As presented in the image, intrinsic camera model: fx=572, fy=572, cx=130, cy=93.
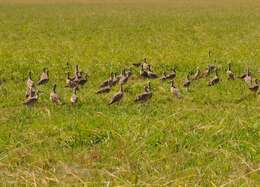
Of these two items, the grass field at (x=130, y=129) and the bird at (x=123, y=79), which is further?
the bird at (x=123, y=79)

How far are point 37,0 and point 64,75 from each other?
6292 centimetres

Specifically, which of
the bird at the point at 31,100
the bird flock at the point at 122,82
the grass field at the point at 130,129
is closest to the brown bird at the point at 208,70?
the bird flock at the point at 122,82

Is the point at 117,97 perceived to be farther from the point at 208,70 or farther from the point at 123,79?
the point at 208,70

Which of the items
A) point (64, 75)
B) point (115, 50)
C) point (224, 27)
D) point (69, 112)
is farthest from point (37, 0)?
point (69, 112)

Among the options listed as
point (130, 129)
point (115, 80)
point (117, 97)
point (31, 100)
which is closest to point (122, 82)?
point (115, 80)

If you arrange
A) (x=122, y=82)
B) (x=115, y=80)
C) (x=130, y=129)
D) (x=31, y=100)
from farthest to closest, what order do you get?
1. (x=115, y=80)
2. (x=122, y=82)
3. (x=31, y=100)
4. (x=130, y=129)

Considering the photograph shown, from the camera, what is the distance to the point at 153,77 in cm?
1797

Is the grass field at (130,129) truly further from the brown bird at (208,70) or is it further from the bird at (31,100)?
the brown bird at (208,70)

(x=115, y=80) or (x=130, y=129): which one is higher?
(x=130, y=129)

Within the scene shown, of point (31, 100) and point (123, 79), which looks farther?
point (123, 79)

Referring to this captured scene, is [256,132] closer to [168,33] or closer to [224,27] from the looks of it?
[168,33]

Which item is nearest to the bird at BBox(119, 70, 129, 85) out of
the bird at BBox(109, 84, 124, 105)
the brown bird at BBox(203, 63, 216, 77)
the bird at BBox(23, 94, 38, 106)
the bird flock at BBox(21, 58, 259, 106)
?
the bird flock at BBox(21, 58, 259, 106)

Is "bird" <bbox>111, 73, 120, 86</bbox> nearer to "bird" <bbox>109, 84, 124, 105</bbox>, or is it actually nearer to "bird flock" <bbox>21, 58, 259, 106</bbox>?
"bird flock" <bbox>21, 58, 259, 106</bbox>

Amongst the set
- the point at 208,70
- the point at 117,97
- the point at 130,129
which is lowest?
the point at 208,70
